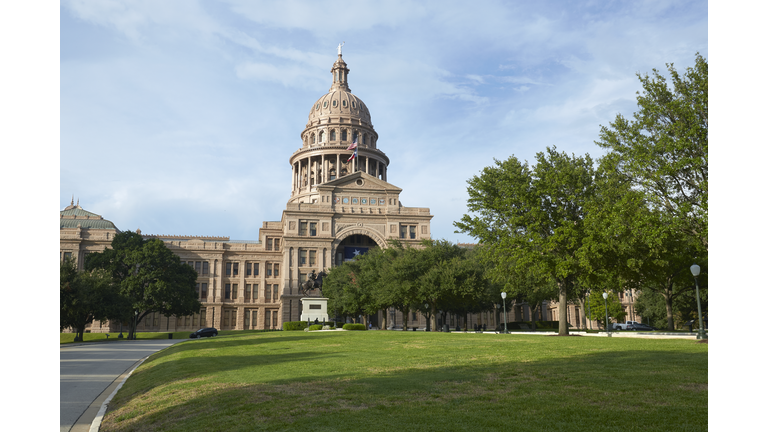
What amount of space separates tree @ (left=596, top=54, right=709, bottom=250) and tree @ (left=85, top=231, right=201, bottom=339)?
194ft

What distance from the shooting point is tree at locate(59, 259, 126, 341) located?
164ft

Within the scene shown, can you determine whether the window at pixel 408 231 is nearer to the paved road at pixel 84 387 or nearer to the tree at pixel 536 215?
the tree at pixel 536 215

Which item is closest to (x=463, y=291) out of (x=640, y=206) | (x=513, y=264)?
(x=513, y=264)

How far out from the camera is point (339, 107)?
13150cm

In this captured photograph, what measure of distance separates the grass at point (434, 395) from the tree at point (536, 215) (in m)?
17.4

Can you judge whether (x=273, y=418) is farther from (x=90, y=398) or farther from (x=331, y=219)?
(x=331, y=219)

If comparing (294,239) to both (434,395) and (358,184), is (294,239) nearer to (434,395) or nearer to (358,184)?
(358,184)

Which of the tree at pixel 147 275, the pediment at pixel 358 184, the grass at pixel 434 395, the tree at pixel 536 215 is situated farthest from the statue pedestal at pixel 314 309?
the grass at pixel 434 395

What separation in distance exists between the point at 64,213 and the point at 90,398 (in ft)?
369

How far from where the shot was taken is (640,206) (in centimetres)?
3014

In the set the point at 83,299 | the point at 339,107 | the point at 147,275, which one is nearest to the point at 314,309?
the point at 147,275

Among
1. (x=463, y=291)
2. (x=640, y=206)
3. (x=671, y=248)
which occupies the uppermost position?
(x=640, y=206)

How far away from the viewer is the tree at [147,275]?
68.8 metres

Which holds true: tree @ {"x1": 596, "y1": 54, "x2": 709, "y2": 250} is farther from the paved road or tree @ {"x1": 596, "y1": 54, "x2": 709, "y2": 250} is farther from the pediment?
the pediment
